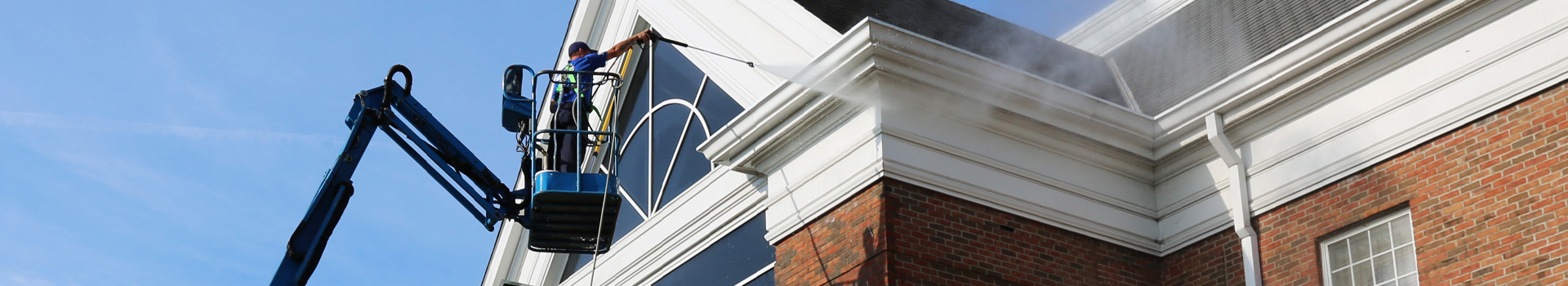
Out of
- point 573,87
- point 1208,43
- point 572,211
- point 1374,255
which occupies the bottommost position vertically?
point 1374,255

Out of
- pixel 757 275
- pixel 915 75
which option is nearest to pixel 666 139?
pixel 757 275

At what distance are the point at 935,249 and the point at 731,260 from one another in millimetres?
2122

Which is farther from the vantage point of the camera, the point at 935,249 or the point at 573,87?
the point at 573,87

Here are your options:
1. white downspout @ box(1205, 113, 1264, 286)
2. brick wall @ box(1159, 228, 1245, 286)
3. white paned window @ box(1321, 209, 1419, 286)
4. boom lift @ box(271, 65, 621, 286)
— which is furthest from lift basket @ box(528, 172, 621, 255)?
white paned window @ box(1321, 209, 1419, 286)

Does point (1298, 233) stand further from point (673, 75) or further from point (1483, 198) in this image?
point (673, 75)

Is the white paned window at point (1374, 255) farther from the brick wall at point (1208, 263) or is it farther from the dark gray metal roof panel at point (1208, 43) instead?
the dark gray metal roof panel at point (1208, 43)

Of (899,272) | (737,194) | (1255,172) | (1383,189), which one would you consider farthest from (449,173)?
(1383,189)

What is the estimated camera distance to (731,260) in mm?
10859

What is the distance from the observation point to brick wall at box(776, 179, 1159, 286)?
904cm

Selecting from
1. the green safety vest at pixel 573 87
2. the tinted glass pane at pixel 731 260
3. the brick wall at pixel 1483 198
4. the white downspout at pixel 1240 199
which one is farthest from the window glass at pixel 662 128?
the brick wall at pixel 1483 198

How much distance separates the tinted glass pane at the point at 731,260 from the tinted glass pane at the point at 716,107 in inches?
37.0

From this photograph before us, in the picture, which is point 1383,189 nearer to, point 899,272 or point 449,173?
point 899,272

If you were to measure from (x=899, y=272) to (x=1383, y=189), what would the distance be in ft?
9.25

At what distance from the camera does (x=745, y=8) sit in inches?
467
